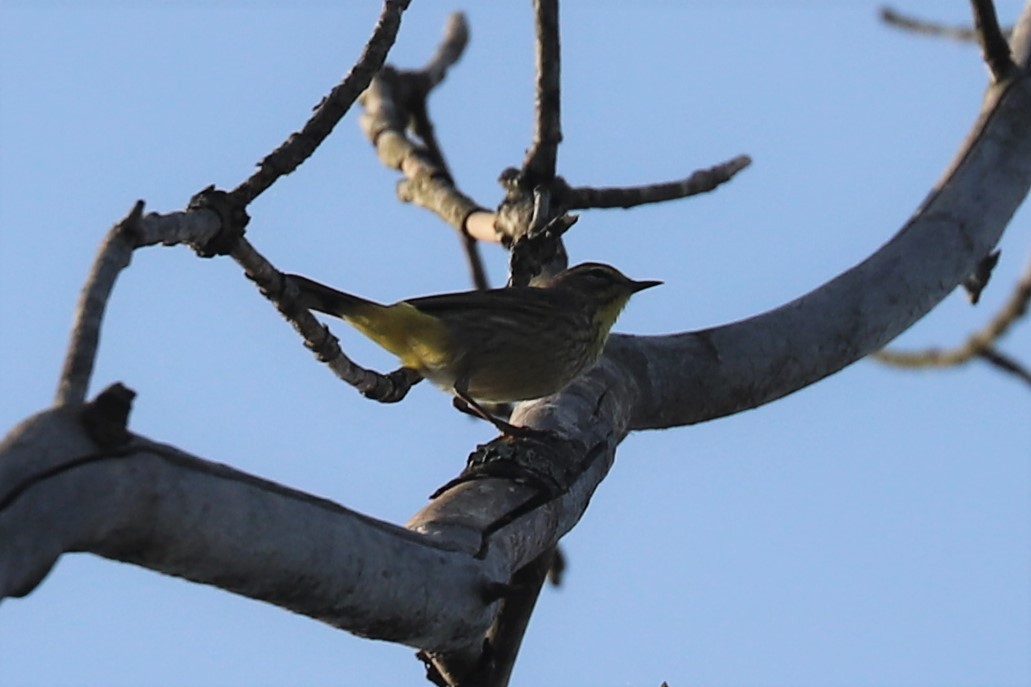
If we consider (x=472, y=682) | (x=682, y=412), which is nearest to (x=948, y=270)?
(x=682, y=412)

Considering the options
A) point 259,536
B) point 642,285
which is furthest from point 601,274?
point 259,536

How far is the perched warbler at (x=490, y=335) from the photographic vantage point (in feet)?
24.8

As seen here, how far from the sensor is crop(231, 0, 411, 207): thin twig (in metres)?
4.77

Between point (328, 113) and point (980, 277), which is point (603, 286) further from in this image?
point (328, 113)

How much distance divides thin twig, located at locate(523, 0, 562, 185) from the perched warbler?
55cm

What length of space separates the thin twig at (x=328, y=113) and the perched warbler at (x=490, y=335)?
7.78ft

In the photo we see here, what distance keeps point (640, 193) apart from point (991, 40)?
1.98 meters

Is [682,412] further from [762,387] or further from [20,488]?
[20,488]

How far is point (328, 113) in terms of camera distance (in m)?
4.99

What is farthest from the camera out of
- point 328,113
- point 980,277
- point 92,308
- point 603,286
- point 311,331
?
point 603,286

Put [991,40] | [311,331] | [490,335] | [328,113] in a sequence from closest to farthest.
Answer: [328,113] → [311,331] → [490,335] → [991,40]

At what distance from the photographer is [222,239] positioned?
4672 mm

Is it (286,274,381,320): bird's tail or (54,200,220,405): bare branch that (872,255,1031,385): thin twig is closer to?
(286,274,381,320): bird's tail

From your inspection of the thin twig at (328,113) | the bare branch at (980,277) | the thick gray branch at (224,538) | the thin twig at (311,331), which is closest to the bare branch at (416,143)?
the thin twig at (311,331)
